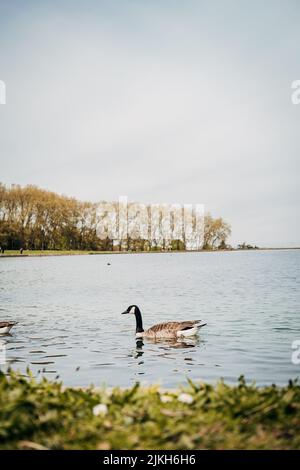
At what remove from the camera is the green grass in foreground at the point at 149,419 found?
462cm

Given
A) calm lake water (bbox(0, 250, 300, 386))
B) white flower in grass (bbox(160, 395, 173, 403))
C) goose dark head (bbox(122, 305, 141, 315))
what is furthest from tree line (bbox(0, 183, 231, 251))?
white flower in grass (bbox(160, 395, 173, 403))

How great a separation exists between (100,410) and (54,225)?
110 m

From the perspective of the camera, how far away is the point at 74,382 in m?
10.3

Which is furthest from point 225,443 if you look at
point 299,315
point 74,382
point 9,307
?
point 9,307

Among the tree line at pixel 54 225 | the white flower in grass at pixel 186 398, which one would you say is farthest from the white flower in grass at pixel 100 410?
the tree line at pixel 54 225

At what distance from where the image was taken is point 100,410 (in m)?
5.15

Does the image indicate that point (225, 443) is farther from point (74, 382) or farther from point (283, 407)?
point (74, 382)

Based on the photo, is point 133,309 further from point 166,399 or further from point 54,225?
point 54,225

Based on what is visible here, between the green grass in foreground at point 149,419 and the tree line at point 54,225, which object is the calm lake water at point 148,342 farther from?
the tree line at point 54,225

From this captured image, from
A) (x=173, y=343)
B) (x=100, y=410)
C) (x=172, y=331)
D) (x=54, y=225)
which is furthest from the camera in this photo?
(x=54, y=225)

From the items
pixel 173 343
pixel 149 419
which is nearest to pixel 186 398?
pixel 149 419

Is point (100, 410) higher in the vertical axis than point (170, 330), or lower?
higher

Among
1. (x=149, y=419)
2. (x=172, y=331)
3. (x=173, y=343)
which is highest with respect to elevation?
(x=149, y=419)
